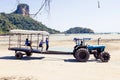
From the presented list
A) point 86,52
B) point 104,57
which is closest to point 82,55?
point 86,52

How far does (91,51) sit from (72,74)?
24.3 ft

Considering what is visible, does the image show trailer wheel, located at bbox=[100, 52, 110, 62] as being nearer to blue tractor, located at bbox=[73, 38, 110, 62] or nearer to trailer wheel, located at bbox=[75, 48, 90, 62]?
blue tractor, located at bbox=[73, 38, 110, 62]

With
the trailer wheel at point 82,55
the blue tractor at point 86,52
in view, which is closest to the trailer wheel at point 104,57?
the blue tractor at point 86,52

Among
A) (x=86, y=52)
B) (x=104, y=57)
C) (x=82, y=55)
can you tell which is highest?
(x=86, y=52)

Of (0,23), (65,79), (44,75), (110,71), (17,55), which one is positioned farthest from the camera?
(0,23)

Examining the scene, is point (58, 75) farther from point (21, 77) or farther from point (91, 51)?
point (91, 51)

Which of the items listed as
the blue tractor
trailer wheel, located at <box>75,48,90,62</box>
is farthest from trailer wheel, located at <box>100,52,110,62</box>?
trailer wheel, located at <box>75,48,90,62</box>

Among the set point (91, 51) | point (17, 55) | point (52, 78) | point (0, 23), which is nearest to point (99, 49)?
point (91, 51)

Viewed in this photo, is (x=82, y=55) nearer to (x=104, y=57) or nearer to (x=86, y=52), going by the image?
(x=86, y=52)

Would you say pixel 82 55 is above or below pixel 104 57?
above

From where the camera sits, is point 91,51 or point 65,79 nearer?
point 65,79

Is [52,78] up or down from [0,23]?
down

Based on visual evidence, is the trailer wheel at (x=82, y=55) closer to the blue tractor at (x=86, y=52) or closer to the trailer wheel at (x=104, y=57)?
the blue tractor at (x=86, y=52)

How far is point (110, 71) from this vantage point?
15773 millimetres
